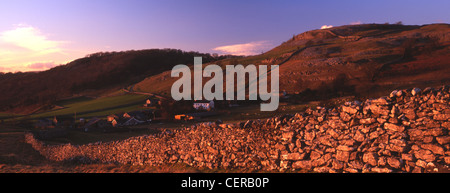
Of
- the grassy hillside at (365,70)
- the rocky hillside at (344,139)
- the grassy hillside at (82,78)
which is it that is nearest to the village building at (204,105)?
the grassy hillside at (365,70)

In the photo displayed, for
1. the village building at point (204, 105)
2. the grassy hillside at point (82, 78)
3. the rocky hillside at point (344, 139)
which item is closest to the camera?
the rocky hillside at point (344, 139)

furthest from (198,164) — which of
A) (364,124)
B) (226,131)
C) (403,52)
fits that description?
(403,52)

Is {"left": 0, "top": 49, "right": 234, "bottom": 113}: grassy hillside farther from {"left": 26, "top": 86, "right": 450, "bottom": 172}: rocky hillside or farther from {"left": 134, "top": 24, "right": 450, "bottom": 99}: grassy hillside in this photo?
{"left": 26, "top": 86, "right": 450, "bottom": 172}: rocky hillside

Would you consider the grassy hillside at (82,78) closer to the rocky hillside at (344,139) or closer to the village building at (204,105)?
the village building at (204,105)

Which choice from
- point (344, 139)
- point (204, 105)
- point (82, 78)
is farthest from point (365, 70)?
point (82, 78)

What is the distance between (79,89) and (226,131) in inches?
4783

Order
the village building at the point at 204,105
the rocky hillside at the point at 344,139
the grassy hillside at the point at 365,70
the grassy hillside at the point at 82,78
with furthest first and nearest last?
the grassy hillside at the point at 82,78, the village building at the point at 204,105, the grassy hillside at the point at 365,70, the rocky hillside at the point at 344,139

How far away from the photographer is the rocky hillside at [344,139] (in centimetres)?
714

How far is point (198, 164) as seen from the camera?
11.4 meters

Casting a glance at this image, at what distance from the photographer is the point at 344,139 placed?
27.0 feet

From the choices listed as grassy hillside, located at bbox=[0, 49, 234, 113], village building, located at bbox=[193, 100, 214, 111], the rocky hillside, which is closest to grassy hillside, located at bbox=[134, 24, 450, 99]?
village building, located at bbox=[193, 100, 214, 111]

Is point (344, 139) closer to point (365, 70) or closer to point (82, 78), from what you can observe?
point (365, 70)

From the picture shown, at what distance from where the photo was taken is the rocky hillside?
714cm
